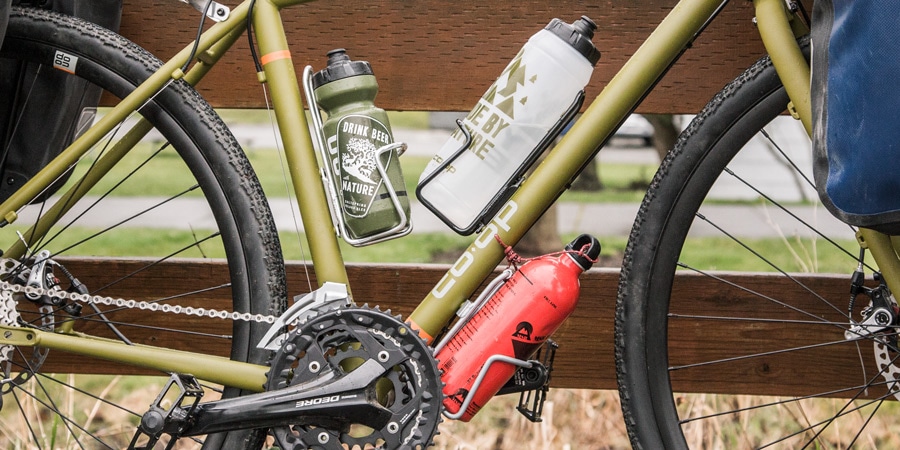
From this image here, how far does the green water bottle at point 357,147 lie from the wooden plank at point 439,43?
0.48 metres

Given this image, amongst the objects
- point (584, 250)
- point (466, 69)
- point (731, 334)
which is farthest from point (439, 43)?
point (731, 334)

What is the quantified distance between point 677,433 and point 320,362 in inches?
26.2

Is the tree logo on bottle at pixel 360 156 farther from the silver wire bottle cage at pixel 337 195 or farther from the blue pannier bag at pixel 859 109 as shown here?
the blue pannier bag at pixel 859 109

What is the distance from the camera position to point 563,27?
1461 mm

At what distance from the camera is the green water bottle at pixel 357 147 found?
1484 mm

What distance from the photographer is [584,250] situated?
148cm

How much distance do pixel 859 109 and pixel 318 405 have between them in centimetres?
97

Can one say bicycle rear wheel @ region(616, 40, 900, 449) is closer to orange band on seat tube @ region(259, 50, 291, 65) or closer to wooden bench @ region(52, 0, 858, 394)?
wooden bench @ region(52, 0, 858, 394)

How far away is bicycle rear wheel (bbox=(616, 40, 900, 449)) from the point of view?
1.46 m

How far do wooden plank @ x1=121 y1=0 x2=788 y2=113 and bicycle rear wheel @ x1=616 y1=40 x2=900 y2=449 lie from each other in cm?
26

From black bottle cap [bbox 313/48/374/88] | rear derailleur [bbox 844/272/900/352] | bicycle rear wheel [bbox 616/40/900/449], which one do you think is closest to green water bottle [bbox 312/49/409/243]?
black bottle cap [bbox 313/48/374/88]

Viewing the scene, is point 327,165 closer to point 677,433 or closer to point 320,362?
point 320,362

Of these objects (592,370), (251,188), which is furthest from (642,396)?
(251,188)

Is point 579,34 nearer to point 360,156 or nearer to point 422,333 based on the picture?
point 360,156
